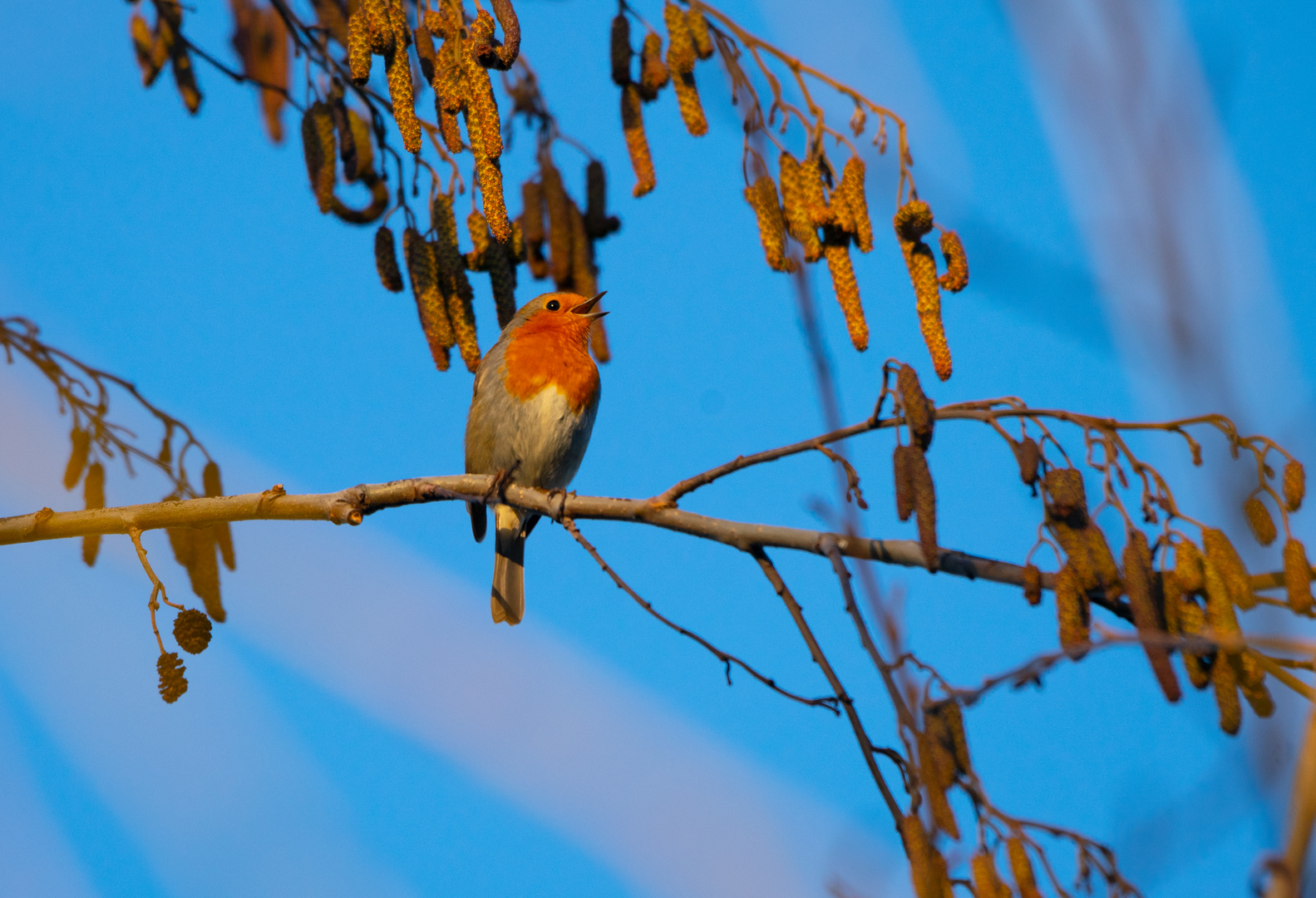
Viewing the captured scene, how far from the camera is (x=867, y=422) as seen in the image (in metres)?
2.19

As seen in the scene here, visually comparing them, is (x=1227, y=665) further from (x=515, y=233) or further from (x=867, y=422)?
(x=515, y=233)

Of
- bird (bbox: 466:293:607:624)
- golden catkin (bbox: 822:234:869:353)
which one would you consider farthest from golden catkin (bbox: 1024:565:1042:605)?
bird (bbox: 466:293:607:624)

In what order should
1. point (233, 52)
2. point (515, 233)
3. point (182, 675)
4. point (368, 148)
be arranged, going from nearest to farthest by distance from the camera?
point (182, 675) < point (515, 233) < point (368, 148) < point (233, 52)

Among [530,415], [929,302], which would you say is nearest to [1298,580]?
[929,302]

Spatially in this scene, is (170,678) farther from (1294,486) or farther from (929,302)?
(1294,486)

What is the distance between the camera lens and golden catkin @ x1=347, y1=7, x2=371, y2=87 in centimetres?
266

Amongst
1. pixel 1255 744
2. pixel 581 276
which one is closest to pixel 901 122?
pixel 581 276

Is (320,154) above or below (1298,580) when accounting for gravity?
above

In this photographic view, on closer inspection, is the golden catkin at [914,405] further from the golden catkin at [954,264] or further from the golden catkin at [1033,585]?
the golden catkin at [954,264]

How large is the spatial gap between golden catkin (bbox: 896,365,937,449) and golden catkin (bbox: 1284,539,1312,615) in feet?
2.19

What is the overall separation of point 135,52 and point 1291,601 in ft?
12.9

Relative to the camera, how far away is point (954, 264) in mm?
2717

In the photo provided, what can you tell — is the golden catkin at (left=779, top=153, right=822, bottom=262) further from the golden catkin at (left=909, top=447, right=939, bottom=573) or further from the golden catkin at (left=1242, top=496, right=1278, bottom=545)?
the golden catkin at (left=1242, top=496, right=1278, bottom=545)

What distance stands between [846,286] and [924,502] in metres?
0.77
